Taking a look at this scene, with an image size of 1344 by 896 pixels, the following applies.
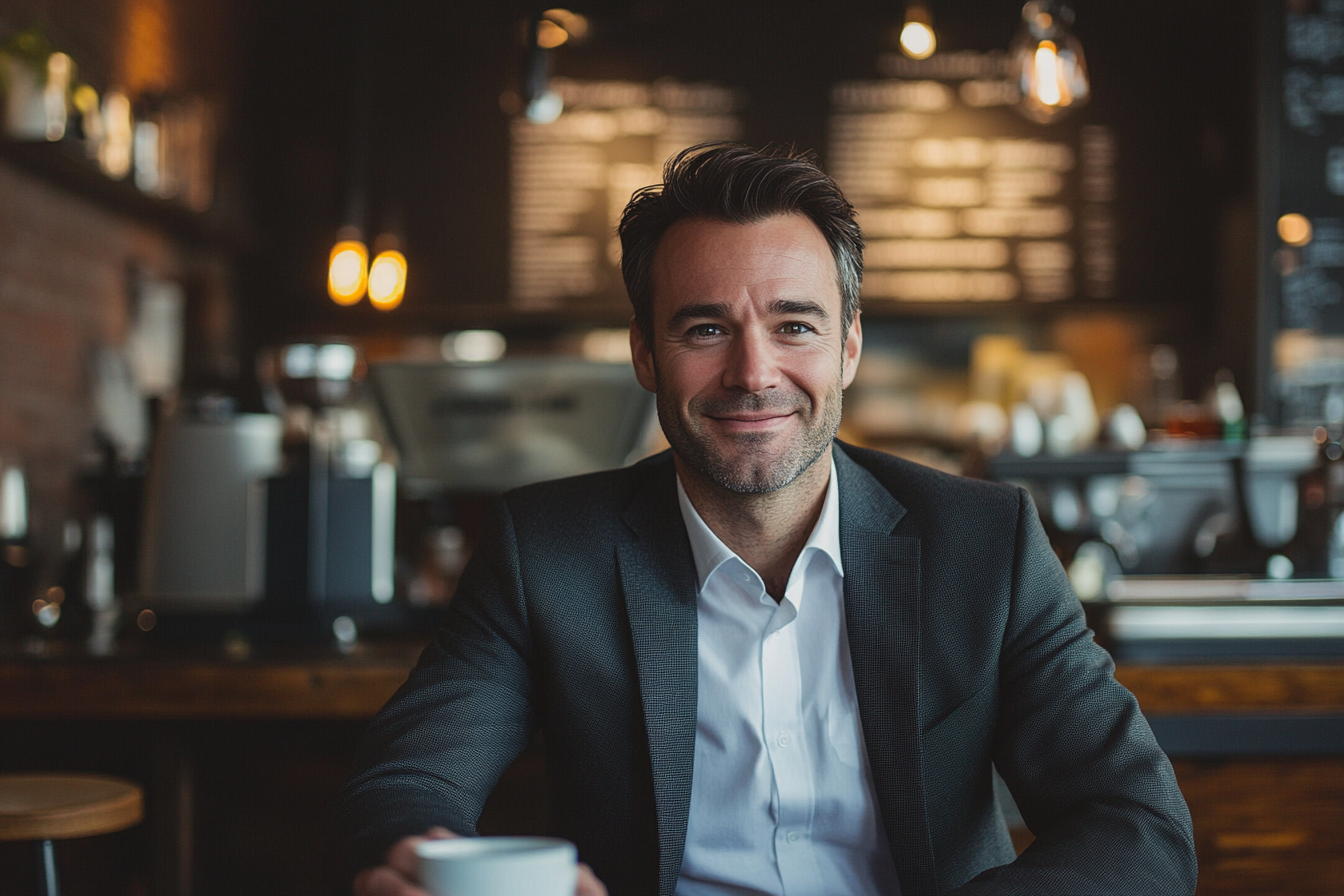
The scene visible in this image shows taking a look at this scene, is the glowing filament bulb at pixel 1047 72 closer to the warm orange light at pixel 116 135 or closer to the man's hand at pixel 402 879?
the man's hand at pixel 402 879

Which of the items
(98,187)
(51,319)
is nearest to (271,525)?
(51,319)

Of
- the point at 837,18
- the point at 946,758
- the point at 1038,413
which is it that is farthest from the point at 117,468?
the point at 837,18

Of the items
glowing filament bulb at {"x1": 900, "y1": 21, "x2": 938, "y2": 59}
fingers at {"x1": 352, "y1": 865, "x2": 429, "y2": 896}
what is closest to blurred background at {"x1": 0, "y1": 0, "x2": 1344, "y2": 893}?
glowing filament bulb at {"x1": 900, "y1": 21, "x2": 938, "y2": 59}

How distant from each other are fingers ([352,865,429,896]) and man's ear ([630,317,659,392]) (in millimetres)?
601

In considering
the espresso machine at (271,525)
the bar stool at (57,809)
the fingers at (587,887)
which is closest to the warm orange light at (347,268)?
the espresso machine at (271,525)

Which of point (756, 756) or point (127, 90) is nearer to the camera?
point (756, 756)

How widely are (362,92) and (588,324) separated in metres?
1.05

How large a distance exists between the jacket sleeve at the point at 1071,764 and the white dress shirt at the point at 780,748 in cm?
16

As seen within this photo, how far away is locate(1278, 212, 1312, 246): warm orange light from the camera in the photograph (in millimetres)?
3637

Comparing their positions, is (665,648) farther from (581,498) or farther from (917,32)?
(917,32)

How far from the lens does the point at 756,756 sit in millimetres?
1159

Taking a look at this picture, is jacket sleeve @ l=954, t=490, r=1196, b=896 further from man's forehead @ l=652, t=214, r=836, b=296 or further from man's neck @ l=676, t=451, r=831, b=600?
Answer: man's forehead @ l=652, t=214, r=836, b=296

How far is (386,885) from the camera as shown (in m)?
0.79

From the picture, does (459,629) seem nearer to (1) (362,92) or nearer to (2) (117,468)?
(2) (117,468)
